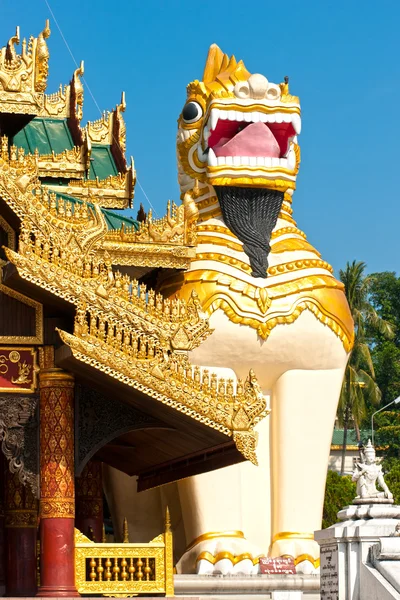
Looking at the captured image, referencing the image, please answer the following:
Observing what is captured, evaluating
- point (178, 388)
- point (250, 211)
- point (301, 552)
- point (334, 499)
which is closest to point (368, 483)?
point (178, 388)

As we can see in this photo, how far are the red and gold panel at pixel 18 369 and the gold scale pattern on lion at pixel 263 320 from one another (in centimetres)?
438

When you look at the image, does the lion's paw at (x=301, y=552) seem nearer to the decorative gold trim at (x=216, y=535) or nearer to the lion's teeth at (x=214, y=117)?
the decorative gold trim at (x=216, y=535)

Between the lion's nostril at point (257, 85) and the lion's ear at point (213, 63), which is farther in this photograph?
the lion's ear at point (213, 63)

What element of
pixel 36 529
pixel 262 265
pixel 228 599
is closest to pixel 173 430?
pixel 36 529

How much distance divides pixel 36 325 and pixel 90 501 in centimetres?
396

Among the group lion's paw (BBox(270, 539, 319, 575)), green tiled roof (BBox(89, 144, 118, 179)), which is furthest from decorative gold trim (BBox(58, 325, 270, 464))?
green tiled roof (BBox(89, 144, 118, 179))

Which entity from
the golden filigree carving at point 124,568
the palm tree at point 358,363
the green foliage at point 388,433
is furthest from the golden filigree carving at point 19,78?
the green foliage at point 388,433

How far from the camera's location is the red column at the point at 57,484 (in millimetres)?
15805

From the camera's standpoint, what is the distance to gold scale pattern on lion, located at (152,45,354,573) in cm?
2092

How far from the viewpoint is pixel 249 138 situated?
2189cm

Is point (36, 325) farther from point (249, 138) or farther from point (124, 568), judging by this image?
point (249, 138)

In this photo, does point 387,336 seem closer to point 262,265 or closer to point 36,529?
point 262,265

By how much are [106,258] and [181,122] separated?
20.2ft

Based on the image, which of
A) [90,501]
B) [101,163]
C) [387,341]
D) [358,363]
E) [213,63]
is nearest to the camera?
[90,501]
